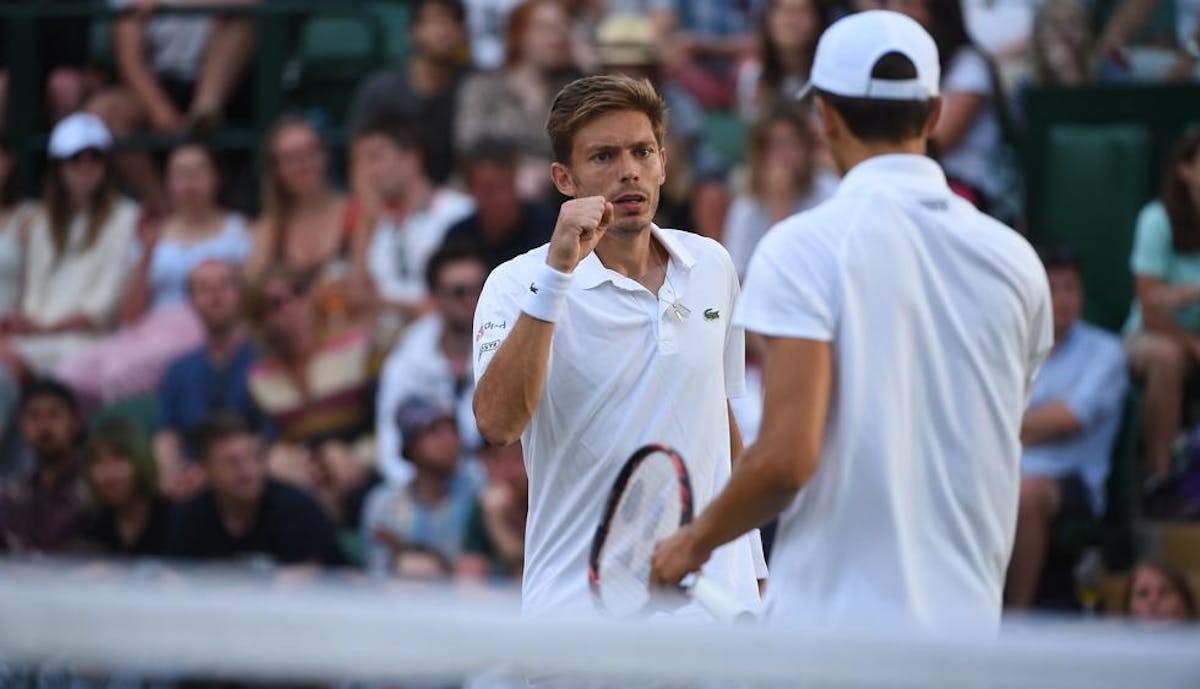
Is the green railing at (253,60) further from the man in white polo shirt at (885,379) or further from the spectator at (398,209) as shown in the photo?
the man in white polo shirt at (885,379)

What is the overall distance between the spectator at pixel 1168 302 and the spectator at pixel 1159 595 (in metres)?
0.72

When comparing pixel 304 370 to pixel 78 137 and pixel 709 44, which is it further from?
pixel 709 44

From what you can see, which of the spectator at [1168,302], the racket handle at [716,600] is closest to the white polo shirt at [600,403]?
the racket handle at [716,600]

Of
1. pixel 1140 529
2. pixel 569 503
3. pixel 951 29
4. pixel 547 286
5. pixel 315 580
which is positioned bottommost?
pixel 315 580

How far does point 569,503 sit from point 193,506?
4.75 metres

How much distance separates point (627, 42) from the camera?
31.9 ft

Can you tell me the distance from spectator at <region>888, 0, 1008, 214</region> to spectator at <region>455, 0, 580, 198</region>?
1757 millimetres

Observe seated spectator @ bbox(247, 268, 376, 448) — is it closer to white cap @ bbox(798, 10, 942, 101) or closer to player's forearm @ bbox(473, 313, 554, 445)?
player's forearm @ bbox(473, 313, 554, 445)

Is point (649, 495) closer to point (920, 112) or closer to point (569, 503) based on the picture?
point (569, 503)

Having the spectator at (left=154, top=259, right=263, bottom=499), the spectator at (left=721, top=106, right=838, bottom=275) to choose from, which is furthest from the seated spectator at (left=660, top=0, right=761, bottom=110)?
the spectator at (left=154, top=259, right=263, bottom=499)

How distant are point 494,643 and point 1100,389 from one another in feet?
19.5

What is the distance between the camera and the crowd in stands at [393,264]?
8531 mm

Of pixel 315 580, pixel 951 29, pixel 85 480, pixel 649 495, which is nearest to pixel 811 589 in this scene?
pixel 649 495

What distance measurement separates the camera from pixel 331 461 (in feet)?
30.7
